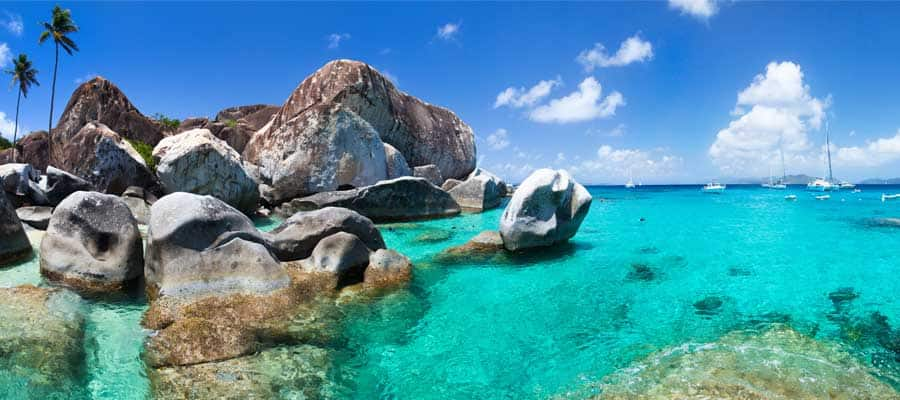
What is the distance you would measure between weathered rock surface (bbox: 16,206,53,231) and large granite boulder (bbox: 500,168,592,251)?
15.7m

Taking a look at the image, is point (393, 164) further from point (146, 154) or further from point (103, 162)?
point (103, 162)

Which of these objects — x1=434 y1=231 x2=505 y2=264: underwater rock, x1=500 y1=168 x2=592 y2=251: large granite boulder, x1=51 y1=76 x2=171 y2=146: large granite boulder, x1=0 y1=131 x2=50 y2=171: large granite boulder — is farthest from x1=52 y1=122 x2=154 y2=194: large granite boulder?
x1=500 y1=168 x2=592 y2=251: large granite boulder

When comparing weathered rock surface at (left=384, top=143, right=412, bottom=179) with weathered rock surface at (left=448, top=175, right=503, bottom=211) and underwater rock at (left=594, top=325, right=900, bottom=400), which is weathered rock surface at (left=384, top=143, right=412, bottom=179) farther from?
underwater rock at (left=594, top=325, right=900, bottom=400)

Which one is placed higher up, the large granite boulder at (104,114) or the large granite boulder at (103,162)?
the large granite boulder at (104,114)

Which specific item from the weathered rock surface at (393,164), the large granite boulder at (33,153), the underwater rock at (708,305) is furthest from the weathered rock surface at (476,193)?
the large granite boulder at (33,153)

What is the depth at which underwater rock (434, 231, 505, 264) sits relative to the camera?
1415 cm

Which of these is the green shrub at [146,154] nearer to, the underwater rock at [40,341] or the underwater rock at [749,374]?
the underwater rock at [40,341]

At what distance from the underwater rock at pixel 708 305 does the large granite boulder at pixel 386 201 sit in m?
16.2

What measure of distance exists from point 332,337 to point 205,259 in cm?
333

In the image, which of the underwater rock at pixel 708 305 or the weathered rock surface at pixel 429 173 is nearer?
the underwater rock at pixel 708 305

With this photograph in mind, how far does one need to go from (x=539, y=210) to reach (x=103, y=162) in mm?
19219

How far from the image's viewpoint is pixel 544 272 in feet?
42.0

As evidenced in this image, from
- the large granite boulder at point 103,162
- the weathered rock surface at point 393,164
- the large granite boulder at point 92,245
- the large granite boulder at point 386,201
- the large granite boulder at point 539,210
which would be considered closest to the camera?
the large granite boulder at point 92,245

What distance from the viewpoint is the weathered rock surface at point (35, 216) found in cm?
1564
